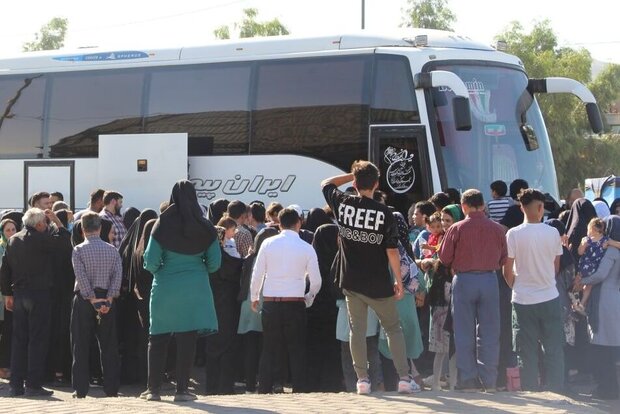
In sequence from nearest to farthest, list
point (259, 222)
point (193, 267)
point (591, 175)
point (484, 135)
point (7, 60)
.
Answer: point (193, 267), point (259, 222), point (484, 135), point (7, 60), point (591, 175)

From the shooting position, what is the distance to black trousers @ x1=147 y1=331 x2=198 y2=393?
32.3 feet

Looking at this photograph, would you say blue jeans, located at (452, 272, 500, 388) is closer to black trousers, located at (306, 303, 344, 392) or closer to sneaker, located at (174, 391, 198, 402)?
black trousers, located at (306, 303, 344, 392)

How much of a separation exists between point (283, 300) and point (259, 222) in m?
2.78

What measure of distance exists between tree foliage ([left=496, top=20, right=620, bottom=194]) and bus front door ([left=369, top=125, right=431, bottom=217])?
33243 millimetres

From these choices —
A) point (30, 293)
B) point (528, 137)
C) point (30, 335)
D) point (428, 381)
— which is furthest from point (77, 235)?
point (528, 137)

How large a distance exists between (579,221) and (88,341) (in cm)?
538

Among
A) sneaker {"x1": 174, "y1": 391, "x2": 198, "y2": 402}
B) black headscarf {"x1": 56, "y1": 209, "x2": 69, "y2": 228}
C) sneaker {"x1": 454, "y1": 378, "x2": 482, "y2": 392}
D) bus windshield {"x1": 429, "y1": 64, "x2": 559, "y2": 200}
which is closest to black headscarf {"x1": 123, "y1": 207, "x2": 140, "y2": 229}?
black headscarf {"x1": 56, "y1": 209, "x2": 69, "y2": 228}

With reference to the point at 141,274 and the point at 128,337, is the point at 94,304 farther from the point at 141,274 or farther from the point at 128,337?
the point at 128,337

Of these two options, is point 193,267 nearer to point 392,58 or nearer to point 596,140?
point 392,58

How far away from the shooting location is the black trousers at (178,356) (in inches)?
387

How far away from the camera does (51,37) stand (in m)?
64.4

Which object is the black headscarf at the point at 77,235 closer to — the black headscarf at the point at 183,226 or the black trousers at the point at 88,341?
the black trousers at the point at 88,341

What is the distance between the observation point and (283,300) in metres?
10.6

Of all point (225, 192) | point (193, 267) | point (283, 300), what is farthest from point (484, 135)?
point (193, 267)
